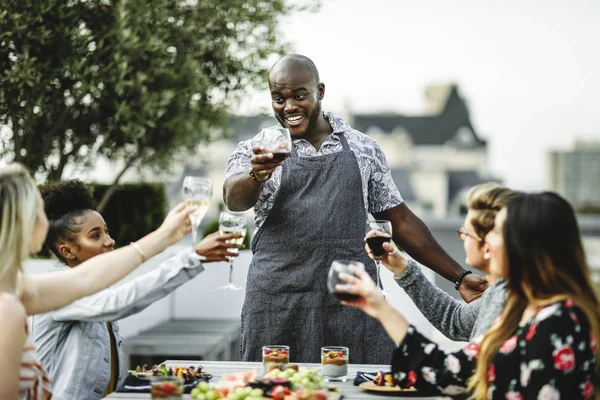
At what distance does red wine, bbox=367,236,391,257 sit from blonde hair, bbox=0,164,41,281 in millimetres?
1427

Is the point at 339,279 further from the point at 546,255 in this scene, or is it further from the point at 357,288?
the point at 546,255

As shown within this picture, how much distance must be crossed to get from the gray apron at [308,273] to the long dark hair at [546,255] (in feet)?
4.51

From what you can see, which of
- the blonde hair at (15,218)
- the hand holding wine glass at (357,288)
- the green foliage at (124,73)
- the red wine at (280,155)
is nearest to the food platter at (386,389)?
the hand holding wine glass at (357,288)

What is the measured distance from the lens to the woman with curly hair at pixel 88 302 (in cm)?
292

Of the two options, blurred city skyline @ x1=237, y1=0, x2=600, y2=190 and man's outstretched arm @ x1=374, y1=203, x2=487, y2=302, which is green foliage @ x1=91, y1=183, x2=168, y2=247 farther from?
blurred city skyline @ x1=237, y1=0, x2=600, y2=190

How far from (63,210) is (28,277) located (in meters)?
0.85

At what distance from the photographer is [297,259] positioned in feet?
13.0

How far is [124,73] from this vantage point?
7.45 m

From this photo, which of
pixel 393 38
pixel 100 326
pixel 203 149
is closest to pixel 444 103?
pixel 393 38

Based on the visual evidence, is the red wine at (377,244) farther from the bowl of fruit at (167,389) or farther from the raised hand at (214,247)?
the bowl of fruit at (167,389)

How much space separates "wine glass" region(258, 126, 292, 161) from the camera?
3.34 metres

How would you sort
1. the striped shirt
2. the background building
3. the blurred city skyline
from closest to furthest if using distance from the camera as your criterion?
the striped shirt → the blurred city skyline → the background building

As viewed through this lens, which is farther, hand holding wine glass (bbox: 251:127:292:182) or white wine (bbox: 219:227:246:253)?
hand holding wine glass (bbox: 251:127:292:182)

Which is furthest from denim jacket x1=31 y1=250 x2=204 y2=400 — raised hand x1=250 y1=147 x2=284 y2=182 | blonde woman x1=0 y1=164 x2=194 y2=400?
raised hand x1=250 y1=147 x2=284 y2=182
